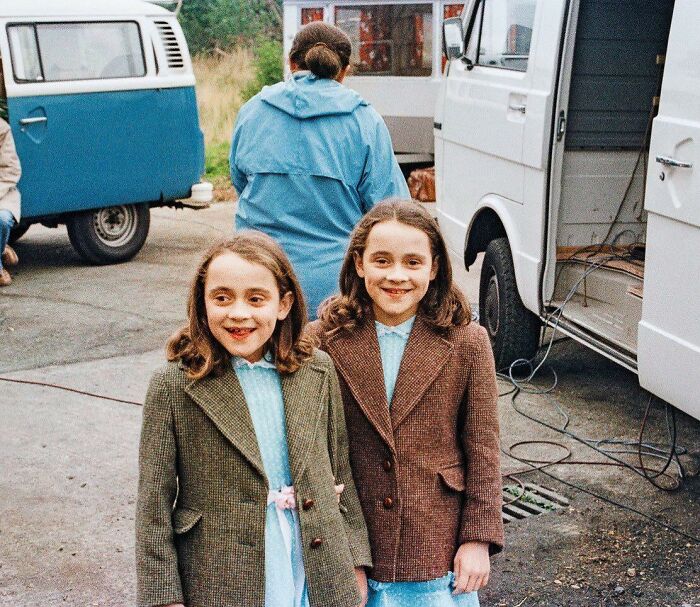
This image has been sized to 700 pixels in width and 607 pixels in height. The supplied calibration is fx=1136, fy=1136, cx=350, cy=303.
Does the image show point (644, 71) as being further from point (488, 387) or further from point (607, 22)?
point (488, 387)

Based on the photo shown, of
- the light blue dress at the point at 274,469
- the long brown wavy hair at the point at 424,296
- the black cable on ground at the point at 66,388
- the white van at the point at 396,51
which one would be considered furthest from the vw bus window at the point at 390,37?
the light blue dress at the point at 274,469

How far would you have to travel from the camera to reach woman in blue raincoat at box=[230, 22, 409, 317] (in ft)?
12.5

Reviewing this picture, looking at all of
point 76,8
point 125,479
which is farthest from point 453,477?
point 76,8

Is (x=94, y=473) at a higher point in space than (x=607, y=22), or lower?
lower

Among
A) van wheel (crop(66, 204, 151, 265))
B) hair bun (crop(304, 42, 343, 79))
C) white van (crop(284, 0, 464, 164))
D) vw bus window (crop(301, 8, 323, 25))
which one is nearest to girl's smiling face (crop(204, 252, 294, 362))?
hair bun (crop(304, 42, 343, 79))

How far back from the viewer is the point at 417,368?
251 cm

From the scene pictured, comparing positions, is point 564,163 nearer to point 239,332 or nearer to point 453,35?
point 453,35

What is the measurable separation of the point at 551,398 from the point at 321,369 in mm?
3549

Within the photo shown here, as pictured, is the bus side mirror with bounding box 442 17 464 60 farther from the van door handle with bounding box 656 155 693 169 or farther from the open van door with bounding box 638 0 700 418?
the van door handle with bounding box 656 155 693 169

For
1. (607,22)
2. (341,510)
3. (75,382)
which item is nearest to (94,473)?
(75,382)

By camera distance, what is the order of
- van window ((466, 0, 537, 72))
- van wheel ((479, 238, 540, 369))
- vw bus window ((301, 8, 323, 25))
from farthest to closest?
vw bus window ((301, 8, 323, 25)), van wheel ((479, 238, 540, 369)), van window ((466, 0, 537, 72))

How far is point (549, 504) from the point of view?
4.46 m

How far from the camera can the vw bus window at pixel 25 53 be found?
27.8 ft

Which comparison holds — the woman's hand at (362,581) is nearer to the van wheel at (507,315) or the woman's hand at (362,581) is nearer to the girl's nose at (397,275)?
the girl's nose at (397,275)
